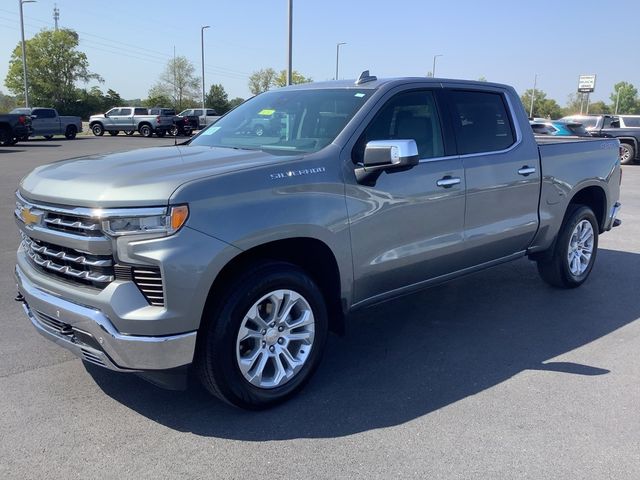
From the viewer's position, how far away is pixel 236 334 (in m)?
3.28

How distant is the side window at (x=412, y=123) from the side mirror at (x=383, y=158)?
0.85ft

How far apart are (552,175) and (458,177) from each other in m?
1.41

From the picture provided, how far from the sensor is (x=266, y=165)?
3420mm

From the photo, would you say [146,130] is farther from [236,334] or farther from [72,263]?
[236,334]

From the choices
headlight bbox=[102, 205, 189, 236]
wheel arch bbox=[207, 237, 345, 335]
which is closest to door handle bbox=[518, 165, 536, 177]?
wheel arch bbox=[207, 237, 345, 335]

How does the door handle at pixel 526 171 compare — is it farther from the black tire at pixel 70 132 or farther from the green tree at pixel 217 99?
the green tree at pixel 217 99

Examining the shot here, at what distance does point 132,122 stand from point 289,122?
3602 centimetres

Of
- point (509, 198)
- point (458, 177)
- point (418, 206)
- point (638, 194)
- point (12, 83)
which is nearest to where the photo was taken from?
point (418, 206)

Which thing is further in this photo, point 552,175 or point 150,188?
point 552,175

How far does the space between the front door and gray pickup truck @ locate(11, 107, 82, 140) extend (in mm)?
30723

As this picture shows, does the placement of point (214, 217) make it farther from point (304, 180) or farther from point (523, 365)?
point (523, 365)

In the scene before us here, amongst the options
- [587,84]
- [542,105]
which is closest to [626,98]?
[542,105]

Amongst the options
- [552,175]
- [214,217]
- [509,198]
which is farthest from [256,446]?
[552,175]

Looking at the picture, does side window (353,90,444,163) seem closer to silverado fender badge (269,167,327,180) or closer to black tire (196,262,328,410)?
silverado fender badge (269,167,327,180)
